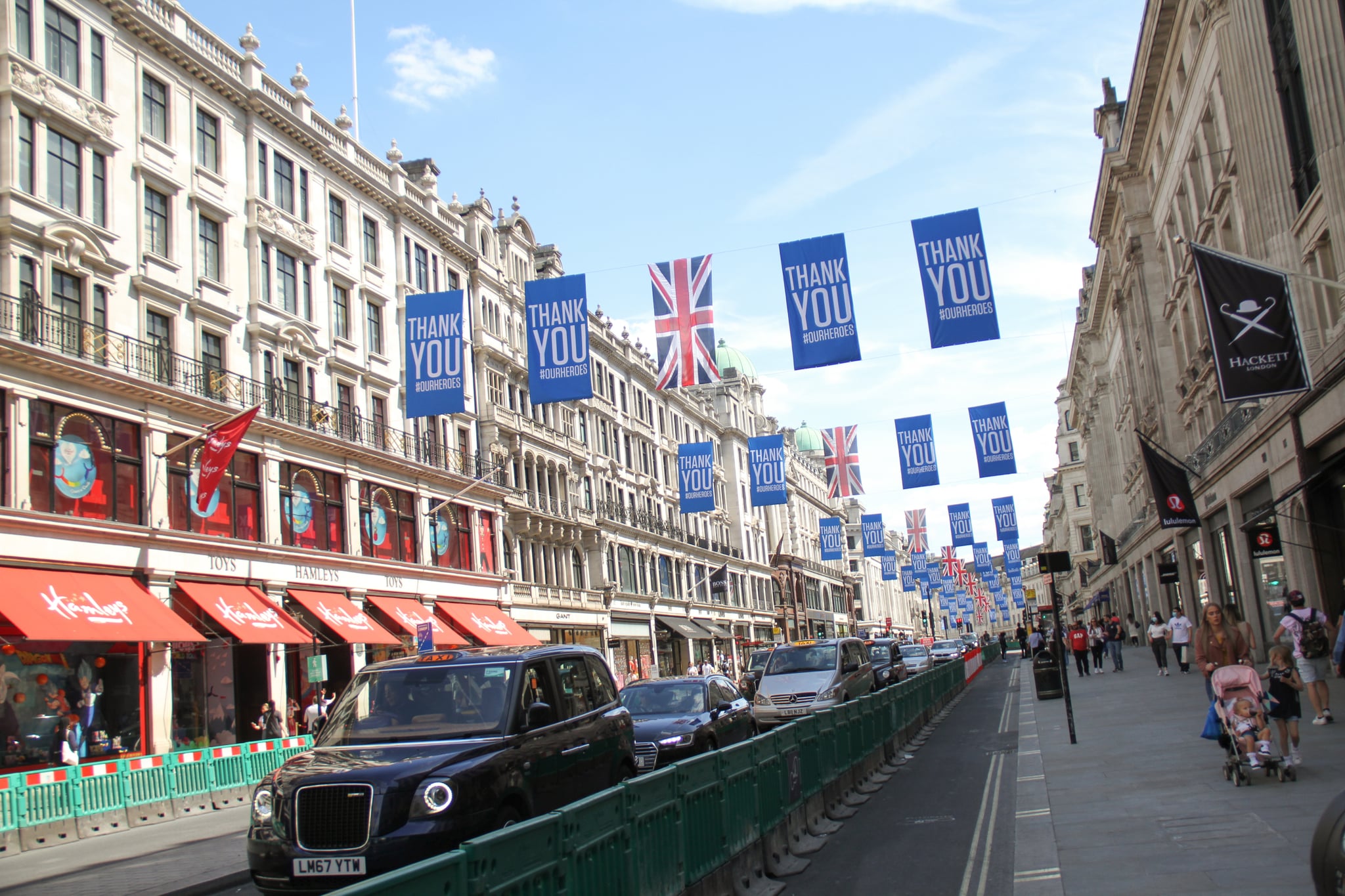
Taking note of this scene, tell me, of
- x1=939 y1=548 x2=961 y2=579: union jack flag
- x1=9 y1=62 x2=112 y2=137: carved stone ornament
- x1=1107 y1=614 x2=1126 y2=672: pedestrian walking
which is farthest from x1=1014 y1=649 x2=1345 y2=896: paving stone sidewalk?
x1=939 y1=548 x2=961 y2=579: union jack flag

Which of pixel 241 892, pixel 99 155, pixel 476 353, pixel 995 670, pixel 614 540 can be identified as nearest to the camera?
pixel 241 892

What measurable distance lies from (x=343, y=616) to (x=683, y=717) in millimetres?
18714

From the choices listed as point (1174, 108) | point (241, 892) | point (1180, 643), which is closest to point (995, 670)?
point (1180, 643)

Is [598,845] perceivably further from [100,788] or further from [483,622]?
[483,622]

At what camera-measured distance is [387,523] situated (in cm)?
3650

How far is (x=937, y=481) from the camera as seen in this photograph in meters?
34.0

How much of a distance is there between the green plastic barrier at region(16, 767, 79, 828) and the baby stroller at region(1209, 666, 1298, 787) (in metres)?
15.1

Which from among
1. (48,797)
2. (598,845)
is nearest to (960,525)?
(48,797)

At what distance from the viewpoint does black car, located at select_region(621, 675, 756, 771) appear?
1523cm

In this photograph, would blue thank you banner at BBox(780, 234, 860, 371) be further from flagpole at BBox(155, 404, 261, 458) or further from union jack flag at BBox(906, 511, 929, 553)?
union jack flag at BBox(906, 511, 929, 553)

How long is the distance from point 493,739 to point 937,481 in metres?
27.0

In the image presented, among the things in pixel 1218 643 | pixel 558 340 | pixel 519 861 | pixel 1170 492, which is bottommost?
pixel 519 861

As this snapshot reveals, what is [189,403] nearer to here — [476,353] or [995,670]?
[476,353]

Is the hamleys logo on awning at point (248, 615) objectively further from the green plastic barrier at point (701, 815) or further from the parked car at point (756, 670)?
the green plastic barrier at point (701, 815)
